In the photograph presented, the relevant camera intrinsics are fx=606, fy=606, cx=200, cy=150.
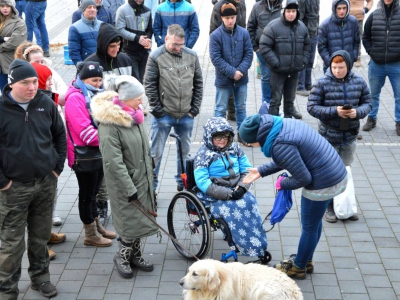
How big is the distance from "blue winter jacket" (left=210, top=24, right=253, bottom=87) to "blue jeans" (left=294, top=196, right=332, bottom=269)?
12.1 ft

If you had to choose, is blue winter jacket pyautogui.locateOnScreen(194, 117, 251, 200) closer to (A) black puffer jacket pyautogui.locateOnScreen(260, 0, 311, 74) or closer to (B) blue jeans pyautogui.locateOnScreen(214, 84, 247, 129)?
(B) blue jeans pyautogui.locateOnScreen(214, 84, 247, 129)

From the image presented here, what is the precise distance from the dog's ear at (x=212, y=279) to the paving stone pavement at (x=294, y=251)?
931 millimetres

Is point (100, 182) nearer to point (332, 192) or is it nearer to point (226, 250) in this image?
point (226, 250)

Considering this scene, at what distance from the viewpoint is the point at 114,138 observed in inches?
215

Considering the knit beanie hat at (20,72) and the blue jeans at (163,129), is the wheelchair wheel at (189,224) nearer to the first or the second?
the blue jeans at (163,129)

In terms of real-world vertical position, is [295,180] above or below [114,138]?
below

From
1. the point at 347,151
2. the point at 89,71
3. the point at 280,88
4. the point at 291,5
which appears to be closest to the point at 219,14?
the point at 291,5

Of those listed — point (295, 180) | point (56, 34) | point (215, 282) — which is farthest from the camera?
point (56, 34)

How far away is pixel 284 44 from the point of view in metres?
9.06

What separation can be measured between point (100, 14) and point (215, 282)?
7.74 metres

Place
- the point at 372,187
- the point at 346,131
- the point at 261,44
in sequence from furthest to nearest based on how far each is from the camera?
the point at 261,44 → the point at 372,187 → the point at 346,131

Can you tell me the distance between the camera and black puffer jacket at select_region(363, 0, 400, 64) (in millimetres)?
9031

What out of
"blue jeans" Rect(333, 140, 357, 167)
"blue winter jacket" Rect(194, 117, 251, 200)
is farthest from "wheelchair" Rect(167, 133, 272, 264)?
"blue jeans" Rect(333, 140, 357, 167)

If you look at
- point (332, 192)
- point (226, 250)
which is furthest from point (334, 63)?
point (226, 250)
